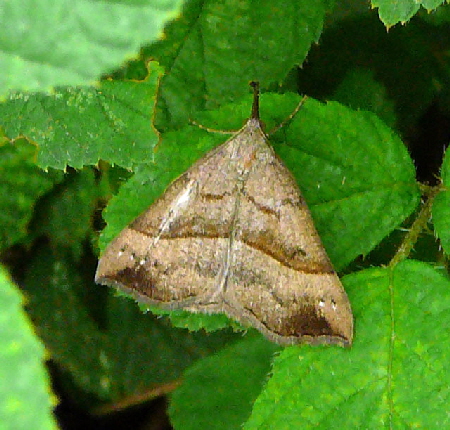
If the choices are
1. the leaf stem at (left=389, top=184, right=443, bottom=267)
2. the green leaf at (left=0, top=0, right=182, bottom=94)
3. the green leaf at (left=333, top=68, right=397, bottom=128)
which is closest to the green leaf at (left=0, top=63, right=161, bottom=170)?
the leaf stem at (left=389, top=184, right=443, bottom=267)

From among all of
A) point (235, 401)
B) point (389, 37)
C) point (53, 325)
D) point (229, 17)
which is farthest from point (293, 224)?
point (53, 325)

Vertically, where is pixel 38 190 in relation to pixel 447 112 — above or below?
below

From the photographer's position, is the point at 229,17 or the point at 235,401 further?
the point at 235,401

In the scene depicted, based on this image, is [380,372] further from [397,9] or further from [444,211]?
[397,9]

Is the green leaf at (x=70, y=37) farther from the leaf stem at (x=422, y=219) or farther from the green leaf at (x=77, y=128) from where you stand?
the leaf stem at (x=422, y=219)

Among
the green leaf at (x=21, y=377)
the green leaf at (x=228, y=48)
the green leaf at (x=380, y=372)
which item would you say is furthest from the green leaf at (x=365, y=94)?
the green leaf at (x=21, y=377)

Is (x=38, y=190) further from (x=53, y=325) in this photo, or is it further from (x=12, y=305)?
(x=12, y=305)
